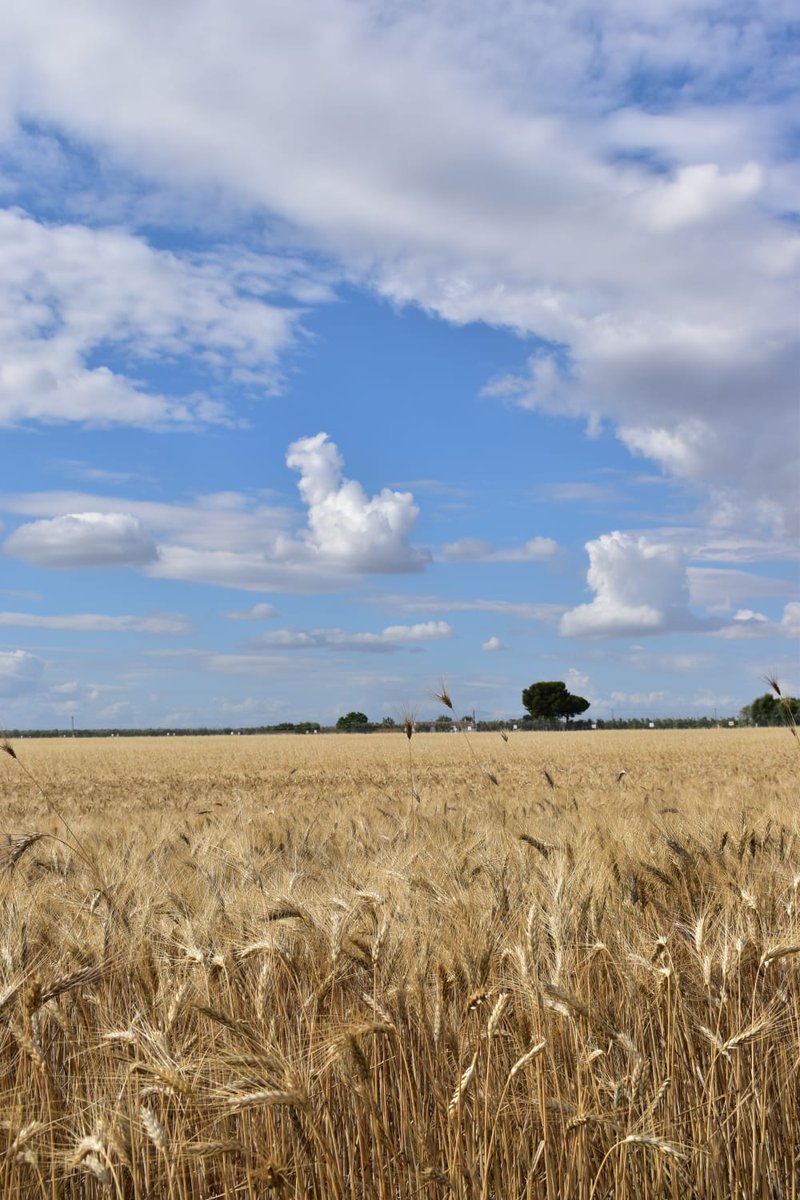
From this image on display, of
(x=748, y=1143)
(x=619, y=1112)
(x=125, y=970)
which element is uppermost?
(x=125, y=970)

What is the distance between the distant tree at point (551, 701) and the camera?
115312 millimetres

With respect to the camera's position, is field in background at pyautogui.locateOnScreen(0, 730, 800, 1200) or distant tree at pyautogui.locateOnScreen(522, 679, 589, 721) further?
distant tree at pyautogui.locateOnScreen(522, 679, 589, 721)

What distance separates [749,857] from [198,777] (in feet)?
47.4

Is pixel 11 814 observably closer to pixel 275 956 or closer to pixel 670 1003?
pixel 275 956

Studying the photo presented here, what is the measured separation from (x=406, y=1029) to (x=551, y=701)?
11426 centimetres

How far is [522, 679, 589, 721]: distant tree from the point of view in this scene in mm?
115312

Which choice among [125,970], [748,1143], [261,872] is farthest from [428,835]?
[748,1143]

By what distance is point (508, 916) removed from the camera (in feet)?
11.4

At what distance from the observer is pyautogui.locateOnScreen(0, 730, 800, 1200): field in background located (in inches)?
93.0

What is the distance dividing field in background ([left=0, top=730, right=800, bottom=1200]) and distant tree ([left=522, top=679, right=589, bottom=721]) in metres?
112

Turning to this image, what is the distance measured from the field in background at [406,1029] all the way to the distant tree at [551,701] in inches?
4421

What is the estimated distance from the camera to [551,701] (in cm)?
11506

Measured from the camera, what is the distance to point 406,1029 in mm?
2750

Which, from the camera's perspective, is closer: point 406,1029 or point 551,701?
point 406,1029
